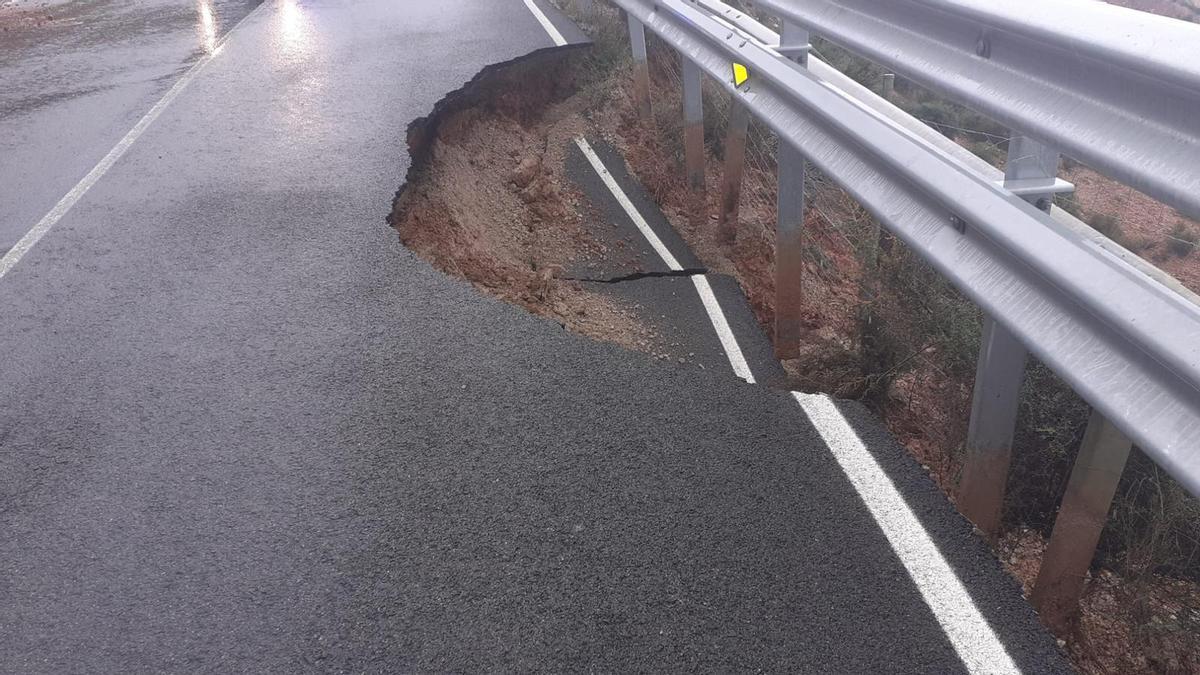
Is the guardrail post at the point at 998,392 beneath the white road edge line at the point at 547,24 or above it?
above

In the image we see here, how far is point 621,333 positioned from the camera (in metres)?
5.53

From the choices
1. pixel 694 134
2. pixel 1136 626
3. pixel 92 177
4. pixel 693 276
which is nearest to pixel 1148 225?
pixel 694 134

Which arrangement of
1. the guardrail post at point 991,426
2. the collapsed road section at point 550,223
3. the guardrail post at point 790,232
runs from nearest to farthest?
1. the guardrail post at point 991,426
2. the guardrail post at point 790,232
3. the collapsed road section at point 550,223

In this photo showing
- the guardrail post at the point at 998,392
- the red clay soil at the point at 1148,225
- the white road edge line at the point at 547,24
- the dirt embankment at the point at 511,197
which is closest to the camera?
the guardrail post at the point at 998,392

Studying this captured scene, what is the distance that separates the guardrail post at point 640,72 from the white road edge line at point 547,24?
112cm

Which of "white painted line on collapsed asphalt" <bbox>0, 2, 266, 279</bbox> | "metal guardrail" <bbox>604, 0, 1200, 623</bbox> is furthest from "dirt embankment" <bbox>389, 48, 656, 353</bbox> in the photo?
"metal guardrail" <bbox>604, 0, 1200, 623</bbox>

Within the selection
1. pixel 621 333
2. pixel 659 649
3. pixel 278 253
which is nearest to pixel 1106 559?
pixel 659 649

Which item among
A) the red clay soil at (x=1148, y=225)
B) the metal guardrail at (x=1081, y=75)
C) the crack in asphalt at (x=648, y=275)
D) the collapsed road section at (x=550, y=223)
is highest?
the metal guardrail at (x=1081, y=75)

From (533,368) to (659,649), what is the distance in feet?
5.51

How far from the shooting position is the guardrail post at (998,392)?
261 cm

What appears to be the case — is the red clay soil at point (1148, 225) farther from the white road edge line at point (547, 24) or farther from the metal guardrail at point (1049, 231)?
the metal guardrail at point (1049, 231)

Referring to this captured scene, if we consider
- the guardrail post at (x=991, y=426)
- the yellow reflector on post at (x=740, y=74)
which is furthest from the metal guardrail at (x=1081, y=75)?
the yellow reflector on post at (x=740, y=74)

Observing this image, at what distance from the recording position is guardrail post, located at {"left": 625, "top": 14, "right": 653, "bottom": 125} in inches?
321

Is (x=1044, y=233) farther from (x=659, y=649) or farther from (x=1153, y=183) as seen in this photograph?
(x=659, y=649)
